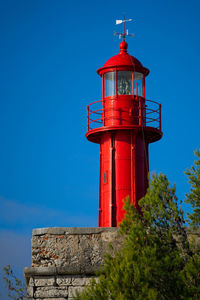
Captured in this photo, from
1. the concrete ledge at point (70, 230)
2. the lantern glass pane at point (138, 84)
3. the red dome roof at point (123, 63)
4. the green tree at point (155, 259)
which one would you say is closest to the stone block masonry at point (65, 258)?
the concrete ledge at point (70, 230)

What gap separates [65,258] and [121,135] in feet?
16.2

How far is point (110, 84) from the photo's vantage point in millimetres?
15227

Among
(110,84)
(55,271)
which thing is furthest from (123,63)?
(55,271)

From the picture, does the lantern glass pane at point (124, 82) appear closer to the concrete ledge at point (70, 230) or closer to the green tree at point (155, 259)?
the concrete ledge at point (70, 230)

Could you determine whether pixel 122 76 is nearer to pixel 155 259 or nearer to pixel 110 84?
pixel 110 84

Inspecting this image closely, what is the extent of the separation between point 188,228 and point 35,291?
305 cm

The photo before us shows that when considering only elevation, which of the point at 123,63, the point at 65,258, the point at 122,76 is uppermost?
the point at 123,63

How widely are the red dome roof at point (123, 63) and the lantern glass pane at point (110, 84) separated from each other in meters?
0.17

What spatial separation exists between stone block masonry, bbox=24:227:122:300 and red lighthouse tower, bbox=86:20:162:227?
3769mm

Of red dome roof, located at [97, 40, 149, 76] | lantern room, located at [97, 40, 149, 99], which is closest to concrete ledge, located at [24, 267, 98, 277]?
lantern room, located at [97, 40, 149, 99]

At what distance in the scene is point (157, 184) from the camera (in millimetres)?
9211

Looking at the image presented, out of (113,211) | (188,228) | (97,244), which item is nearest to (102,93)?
(113,211)

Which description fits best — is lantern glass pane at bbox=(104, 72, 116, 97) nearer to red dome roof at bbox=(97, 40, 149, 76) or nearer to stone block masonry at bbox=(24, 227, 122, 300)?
red dome roof at bbox=(97, 40, 149, 76)

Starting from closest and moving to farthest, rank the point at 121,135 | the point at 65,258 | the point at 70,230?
the point at 65,258, the point at 70,230, the point at 121,135
